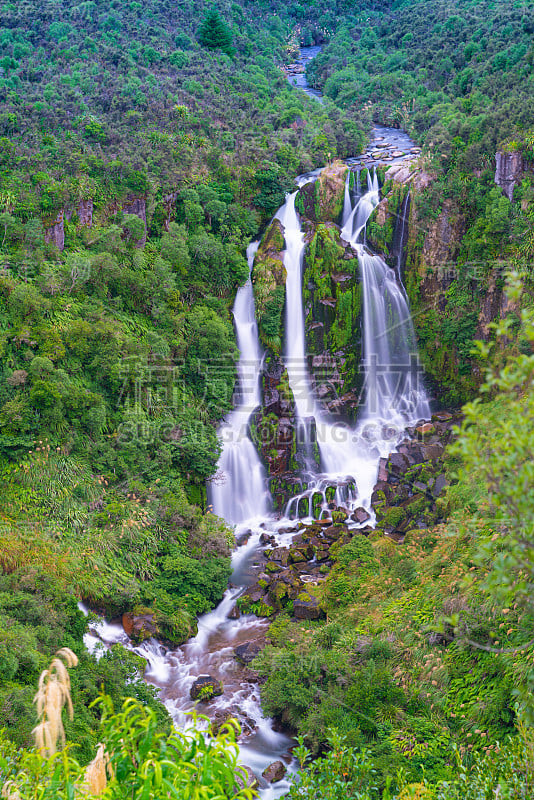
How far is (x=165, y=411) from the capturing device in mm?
19312

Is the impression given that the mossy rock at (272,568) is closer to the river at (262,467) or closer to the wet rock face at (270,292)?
the river at (262,467)

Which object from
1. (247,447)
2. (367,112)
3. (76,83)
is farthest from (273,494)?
(367,112)

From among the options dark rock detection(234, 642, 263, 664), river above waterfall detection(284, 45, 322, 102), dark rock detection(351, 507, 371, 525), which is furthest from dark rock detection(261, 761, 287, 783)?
river above waterfall detection(284, 45, 322, 102)

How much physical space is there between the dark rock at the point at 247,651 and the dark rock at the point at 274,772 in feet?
9.99

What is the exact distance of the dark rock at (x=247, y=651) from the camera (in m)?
14.1

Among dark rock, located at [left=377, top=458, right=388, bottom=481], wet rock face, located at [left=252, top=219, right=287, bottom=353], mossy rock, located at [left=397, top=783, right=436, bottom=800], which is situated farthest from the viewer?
wet rock face, located at [left=252, top=219, right=287, bottom=353]

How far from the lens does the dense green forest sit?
759 centimetres

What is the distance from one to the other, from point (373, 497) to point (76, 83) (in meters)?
23.0

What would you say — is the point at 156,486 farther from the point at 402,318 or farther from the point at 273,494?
the point at 402,318

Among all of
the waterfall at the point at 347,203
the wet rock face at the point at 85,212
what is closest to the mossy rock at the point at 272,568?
the wet rock face at the point at 85,212

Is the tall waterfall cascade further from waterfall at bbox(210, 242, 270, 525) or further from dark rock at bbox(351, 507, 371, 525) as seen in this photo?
dark rock at bbox(351, 507, 371, 525)

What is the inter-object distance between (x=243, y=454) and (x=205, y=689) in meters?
8.79

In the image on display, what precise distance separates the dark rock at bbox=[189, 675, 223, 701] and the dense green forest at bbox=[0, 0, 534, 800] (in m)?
1.16

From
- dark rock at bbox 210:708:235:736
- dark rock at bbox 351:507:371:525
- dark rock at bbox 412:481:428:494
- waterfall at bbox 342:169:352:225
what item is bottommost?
dark rock at bbox 210:708:235:736
